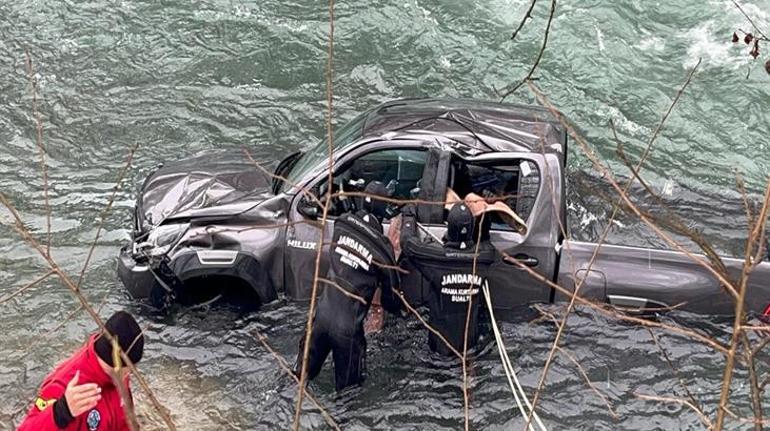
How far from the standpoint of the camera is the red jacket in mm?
4375

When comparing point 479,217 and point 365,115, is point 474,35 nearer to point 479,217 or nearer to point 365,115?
point 365,115

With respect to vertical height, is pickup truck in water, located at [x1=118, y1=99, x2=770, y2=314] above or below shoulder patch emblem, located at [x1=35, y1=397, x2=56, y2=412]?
above

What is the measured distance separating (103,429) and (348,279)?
2.18m

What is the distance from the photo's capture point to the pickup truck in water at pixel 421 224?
6.91 m

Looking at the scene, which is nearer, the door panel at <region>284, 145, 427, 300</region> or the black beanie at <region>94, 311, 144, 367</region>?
the black beanie at <region>94, 311, 144, 367</region>

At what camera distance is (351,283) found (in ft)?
20.8

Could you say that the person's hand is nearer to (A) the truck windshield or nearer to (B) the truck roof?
(A) the truck windshield

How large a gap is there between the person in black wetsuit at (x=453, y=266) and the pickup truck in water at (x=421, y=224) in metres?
0.38

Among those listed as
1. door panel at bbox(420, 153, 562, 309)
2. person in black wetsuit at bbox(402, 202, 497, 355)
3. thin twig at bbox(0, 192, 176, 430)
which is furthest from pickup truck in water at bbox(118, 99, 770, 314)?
thin twig at bbox(0, 192, 176, 430)

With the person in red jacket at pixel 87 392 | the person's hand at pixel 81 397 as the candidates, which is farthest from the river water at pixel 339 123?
the person's hand at pixel 81 397

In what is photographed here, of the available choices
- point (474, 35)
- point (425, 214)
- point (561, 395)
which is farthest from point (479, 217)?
point (474, 35)

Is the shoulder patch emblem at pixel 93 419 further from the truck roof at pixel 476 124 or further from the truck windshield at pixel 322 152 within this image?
the truck roof at pixel 476 124

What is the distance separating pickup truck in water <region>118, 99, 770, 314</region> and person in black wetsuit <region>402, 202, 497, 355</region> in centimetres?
38

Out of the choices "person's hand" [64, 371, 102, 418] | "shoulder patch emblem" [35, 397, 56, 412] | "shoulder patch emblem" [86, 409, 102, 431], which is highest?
"person's hand" [64, 371, 102, 418]
